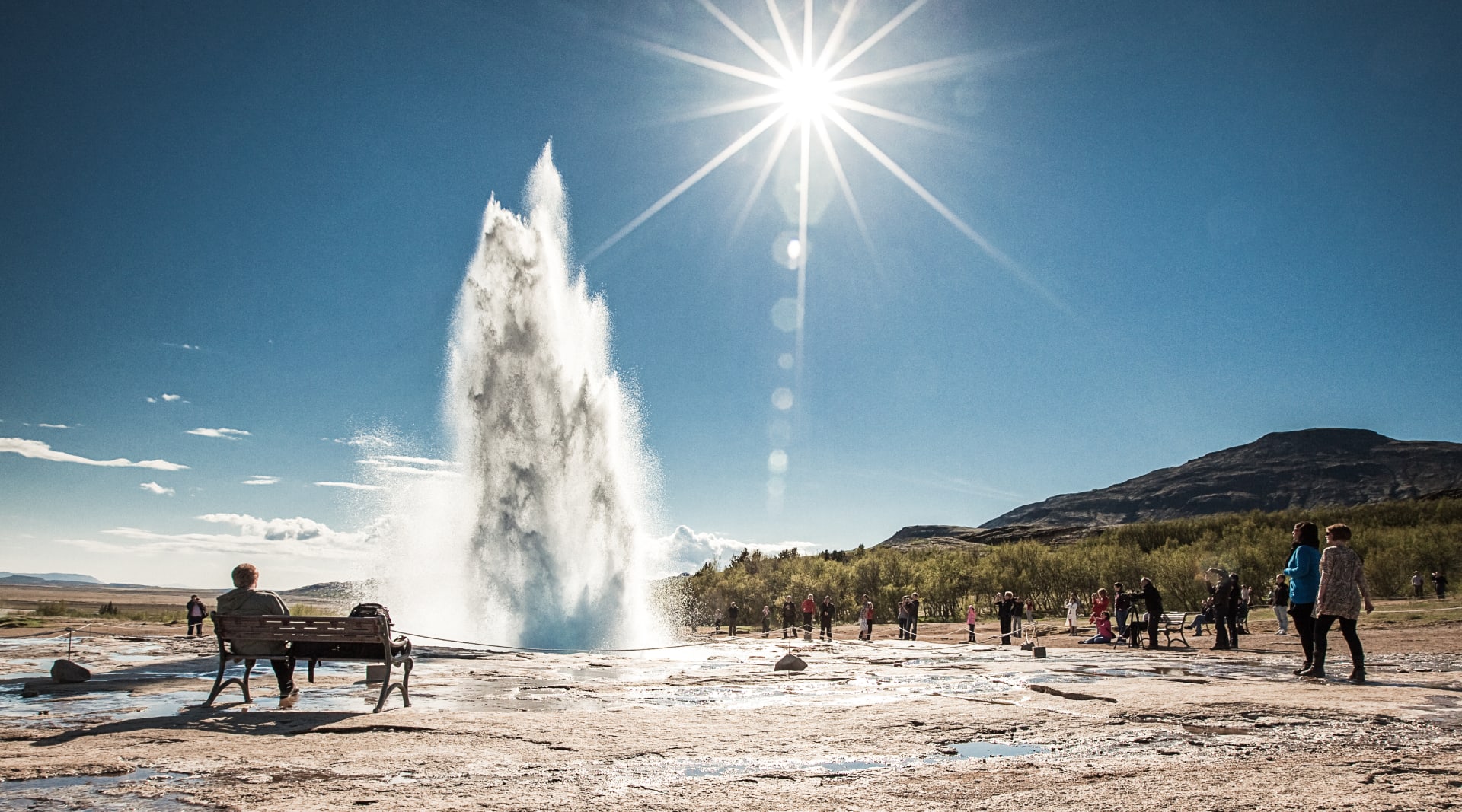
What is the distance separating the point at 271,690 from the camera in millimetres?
10523

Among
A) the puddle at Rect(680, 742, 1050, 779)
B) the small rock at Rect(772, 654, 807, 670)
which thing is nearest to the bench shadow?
the puddle at Rect(680, 742, 1050, 779)

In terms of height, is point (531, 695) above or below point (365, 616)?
below

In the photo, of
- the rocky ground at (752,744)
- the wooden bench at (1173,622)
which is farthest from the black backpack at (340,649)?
the wooden bench at (1173,622)

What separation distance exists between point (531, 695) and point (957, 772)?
7.11 meters

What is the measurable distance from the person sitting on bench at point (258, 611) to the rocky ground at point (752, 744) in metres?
0.28

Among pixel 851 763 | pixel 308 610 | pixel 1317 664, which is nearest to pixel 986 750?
pixel 851 763

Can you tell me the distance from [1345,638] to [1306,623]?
1084mm

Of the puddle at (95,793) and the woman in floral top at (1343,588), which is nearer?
the puddle at (95,793)

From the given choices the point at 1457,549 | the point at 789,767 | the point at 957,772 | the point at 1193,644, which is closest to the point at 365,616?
the point at 789,767

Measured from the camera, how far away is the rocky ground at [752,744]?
197 inches

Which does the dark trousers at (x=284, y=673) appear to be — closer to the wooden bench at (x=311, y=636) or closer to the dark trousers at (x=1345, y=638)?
the wooden bench at (x=311, y=636)

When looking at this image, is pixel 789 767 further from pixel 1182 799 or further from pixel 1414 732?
pixel 1414 732

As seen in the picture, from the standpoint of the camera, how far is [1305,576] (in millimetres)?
10266

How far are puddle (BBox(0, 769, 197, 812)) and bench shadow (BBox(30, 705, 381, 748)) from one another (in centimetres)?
154
